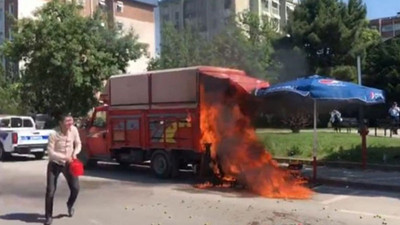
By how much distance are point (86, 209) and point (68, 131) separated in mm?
1773

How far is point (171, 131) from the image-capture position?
Answer: 1391 cm

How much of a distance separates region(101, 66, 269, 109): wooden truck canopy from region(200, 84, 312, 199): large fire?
1.12ft

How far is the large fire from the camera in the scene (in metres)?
12.3

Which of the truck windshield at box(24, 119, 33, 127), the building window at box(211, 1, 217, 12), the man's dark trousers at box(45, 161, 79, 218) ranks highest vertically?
the building window at box(211, 1, 217, 12)

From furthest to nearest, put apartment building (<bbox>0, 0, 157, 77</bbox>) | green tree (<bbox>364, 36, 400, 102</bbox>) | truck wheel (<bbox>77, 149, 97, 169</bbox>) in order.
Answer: apartment building (<bbox>0, 0, 157, 77</bbox>) → green tree (<bbox>364, 36, 400, 102</bbox>) → truck wheel (<bbox>77, 149, 97, 169</bbox>)

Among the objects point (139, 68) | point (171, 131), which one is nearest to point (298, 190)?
point (171, 131)

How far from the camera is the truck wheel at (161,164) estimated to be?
14.1 m

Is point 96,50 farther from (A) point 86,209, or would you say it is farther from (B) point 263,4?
(B) point 263,4

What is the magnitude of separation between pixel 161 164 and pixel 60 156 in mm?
5787

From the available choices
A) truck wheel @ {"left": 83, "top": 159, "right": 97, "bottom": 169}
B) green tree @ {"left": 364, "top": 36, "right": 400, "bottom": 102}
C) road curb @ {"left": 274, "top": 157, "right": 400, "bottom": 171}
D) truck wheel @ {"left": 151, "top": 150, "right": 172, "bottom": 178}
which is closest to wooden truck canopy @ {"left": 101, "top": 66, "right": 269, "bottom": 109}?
truck wheel @ {"left": 151, "top": 150, "right": 172, "bottom": 178}

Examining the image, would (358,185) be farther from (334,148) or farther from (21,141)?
(21,141)

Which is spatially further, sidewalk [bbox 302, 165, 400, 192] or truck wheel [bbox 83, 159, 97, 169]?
truck wheel [bbox 83, 159, 97, 169]

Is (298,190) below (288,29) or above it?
below

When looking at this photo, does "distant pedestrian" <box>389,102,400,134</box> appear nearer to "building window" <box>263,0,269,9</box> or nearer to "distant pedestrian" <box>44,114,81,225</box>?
"distant pedestrian" <box>44,114,81,225</box>
